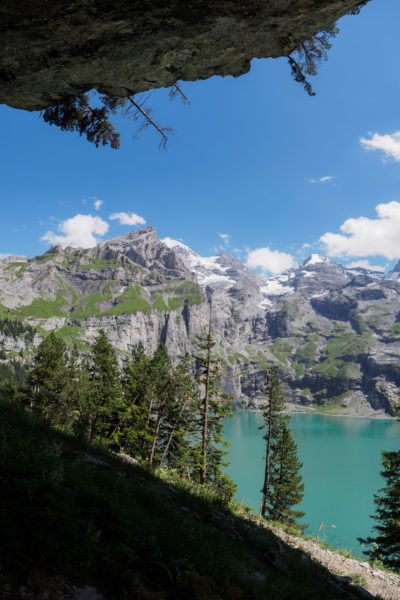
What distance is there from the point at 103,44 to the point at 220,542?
1060 centimetres

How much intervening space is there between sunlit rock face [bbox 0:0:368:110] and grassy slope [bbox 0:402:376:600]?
7.43m

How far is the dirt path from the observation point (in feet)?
35.1

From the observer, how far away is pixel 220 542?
6867mm

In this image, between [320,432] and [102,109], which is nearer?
[102,109]

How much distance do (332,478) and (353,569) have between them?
11090 centimetres

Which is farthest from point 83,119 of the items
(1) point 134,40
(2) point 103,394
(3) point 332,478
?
(3) point 332,478

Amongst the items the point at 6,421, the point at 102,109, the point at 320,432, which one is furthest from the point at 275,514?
the point at 320,432

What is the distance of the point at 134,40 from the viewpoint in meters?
6.15

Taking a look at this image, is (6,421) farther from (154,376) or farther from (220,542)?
(154,376)

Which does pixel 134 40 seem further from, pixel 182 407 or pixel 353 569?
pixel 182 407

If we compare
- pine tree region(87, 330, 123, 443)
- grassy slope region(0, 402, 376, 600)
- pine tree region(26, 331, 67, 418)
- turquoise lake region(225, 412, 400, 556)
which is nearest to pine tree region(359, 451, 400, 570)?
grassy slope region(0, 402, 376, 600)

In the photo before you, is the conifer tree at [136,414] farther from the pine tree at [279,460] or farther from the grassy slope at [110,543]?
the grassy slope at [110,543]

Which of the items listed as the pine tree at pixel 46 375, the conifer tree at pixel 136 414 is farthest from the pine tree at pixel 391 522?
the pine tree at pixel 46 375

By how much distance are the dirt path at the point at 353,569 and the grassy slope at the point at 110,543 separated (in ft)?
13.1
